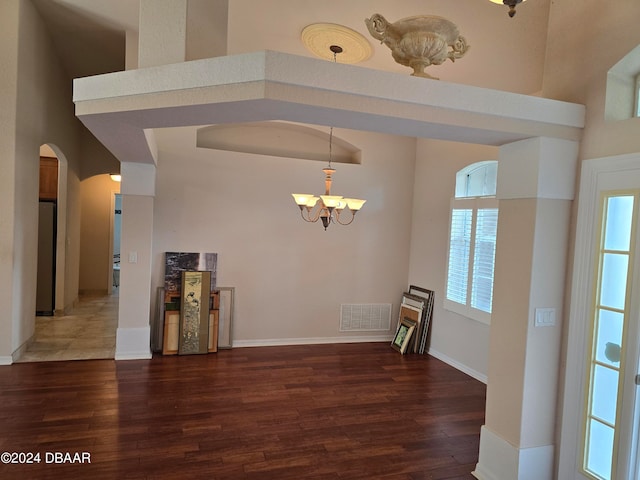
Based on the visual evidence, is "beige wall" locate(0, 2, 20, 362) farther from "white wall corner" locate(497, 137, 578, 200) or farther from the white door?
the white door

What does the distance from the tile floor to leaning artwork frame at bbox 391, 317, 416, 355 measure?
3.63 metres

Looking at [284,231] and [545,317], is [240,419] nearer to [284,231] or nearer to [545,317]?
[545,317]

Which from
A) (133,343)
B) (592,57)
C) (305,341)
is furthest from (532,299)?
(133,343)

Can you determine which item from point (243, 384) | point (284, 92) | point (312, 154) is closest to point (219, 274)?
point (243, 384)

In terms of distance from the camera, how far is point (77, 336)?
5348 mm

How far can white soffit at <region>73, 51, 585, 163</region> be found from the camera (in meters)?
1.91

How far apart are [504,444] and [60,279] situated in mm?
6651

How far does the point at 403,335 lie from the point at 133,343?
3.46 metres

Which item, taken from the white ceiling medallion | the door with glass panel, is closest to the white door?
the door with glass panel

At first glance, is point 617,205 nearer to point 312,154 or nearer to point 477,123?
point 477,123

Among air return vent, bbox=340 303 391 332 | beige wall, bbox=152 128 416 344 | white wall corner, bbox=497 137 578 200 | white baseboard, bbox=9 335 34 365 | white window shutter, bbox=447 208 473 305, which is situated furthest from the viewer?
air return vent, bbox=340 303 391 332

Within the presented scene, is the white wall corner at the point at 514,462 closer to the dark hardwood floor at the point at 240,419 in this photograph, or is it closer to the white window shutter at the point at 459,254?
the dark hardwood floor at the point at 240,419

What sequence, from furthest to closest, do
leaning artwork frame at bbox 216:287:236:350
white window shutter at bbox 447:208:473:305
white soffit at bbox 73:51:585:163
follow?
leaning artwork frame at bbox 216:287:236:350 → white window shutter at bbox 447:208:473:305 → white soffit at bbox 73:51:585:163

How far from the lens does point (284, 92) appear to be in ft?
6.23
